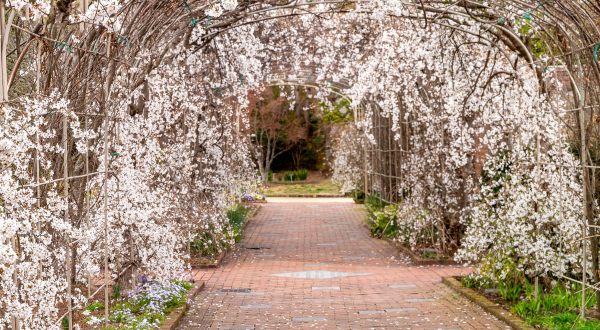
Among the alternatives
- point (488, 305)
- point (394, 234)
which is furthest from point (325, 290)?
point (394, 234)

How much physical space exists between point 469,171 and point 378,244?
10.6ft

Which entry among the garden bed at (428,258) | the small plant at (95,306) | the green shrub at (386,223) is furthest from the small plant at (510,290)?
the green shrub at (386,223)

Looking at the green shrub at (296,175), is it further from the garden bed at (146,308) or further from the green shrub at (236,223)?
the garden bed at (146,308)

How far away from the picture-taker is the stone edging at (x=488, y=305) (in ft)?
26.5

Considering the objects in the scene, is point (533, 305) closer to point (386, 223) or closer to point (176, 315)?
point (176, 315)

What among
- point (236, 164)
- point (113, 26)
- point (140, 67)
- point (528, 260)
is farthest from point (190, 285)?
point (236, 164)

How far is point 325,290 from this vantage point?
1088 centimetres

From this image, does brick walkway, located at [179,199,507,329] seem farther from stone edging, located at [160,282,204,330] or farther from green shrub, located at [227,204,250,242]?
green shrub, located at [227,204,250,242]

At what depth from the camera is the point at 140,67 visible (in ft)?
28.5

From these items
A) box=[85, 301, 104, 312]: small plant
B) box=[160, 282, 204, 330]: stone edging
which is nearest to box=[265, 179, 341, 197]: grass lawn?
box=[160, 282, 204, 330]: stone edging

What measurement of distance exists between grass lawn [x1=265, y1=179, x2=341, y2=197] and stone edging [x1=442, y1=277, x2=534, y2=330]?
2058 cm

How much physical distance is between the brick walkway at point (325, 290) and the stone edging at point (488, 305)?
0.27ft

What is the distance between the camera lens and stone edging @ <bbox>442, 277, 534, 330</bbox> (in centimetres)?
807

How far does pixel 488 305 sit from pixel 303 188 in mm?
25510
